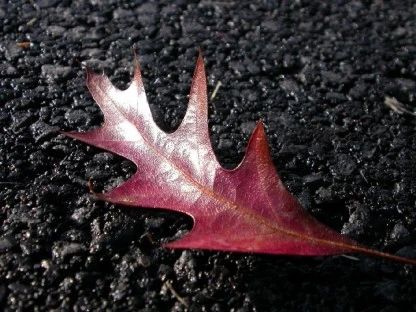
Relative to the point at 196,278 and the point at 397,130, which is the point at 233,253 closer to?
the point at 196,278

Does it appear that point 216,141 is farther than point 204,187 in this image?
Yes

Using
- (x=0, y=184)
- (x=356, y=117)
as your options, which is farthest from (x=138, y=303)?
(x=356, y=117)

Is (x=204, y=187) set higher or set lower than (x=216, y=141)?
higher

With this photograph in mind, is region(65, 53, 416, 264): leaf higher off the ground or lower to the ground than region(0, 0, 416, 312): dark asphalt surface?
higher

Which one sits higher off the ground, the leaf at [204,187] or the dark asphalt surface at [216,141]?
the leaf at [204,187]
